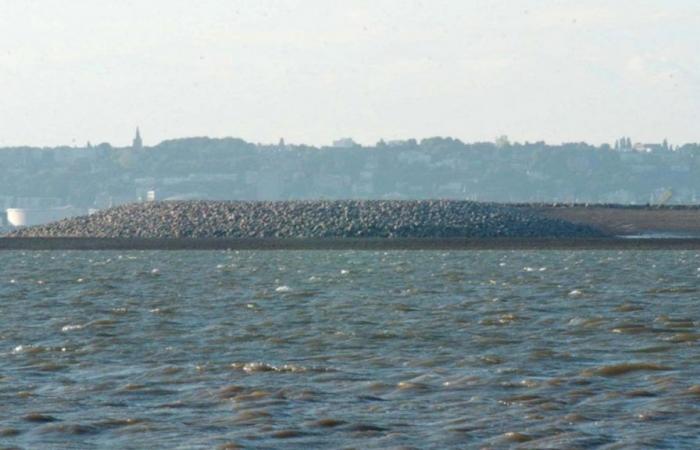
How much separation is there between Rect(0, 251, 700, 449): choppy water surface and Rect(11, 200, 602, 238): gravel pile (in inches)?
1631

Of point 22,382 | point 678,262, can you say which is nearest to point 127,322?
point 22,382

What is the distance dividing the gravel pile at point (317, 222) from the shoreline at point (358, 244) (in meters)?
2.48

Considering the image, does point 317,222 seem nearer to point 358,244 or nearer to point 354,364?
point 358,244

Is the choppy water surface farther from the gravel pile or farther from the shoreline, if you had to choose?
the gravel pile

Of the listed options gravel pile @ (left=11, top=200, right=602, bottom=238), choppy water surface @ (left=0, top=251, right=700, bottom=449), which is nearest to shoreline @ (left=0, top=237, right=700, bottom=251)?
gravel pile @ (left=11, top=200, right=602, bottom=238)

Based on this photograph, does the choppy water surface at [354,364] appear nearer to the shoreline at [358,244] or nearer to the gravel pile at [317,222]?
the shoreline at [358,244]

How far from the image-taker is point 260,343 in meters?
28.6

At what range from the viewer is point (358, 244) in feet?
277

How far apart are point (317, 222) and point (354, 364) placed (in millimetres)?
67498

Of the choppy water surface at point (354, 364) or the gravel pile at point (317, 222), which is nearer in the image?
the choppy water surface at point (354, 364)

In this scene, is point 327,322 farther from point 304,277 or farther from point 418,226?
point 418,226

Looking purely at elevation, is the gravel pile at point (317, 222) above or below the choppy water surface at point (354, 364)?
above

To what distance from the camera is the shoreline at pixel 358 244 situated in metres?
81.0

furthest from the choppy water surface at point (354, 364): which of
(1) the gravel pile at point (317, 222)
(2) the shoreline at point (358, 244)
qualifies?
(1) the gravel pile at point (317, 222)
